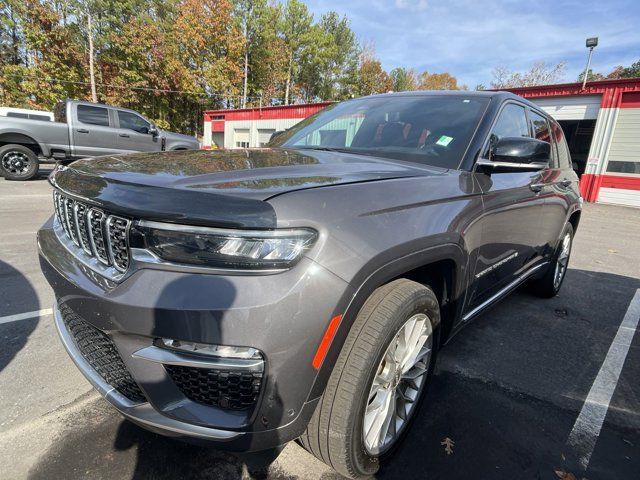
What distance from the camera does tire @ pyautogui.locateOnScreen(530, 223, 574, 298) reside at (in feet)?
13.0

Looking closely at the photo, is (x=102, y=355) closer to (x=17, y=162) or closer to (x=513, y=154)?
(x=513, y=154)

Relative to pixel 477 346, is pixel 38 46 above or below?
above

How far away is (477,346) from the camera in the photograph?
304cm

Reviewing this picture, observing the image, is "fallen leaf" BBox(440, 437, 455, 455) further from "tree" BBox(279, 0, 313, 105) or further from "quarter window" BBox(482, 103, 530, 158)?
"tree" BBox(279, 0, 313, 105)

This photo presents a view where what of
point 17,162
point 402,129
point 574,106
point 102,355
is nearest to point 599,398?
point 402,129

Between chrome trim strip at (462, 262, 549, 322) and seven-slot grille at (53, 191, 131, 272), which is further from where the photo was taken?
chrome trim strip at (462, 262, 549, 322)

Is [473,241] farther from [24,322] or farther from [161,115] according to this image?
[161,115]

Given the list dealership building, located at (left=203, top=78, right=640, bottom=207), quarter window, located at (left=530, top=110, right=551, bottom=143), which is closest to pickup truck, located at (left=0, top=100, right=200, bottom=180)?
dealership building, located at (left=203, top=78, right=640, bottom=207)

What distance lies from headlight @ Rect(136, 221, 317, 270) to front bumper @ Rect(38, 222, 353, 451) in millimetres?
46

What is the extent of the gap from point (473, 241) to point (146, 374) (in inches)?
67.2


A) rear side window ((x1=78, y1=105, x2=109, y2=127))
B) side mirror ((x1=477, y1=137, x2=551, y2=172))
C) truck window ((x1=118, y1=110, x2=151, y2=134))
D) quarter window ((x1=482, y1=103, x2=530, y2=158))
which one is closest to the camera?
side mirror ((x1=477, y1=137, x2=551, y2=172))

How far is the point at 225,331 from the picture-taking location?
1193 millimetres

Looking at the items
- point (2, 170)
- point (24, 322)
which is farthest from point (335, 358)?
point (2, 170)

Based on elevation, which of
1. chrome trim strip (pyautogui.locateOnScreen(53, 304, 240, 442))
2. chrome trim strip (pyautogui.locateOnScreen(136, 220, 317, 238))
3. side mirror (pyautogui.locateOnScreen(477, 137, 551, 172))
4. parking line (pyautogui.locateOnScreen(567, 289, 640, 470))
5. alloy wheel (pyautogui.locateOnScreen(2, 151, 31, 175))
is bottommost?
parking line (pyautogui.locateOnScreen(567, 289, 640, 470))
